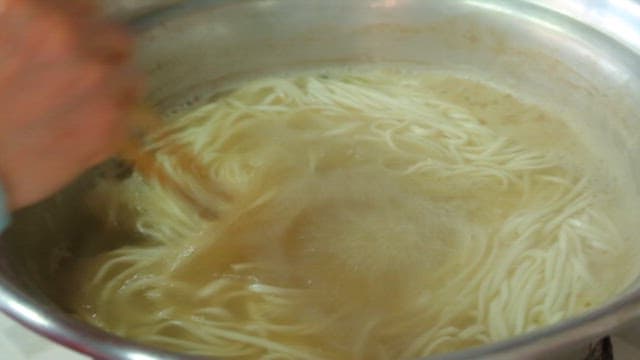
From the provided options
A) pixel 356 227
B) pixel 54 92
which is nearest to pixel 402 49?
pixel 356 227

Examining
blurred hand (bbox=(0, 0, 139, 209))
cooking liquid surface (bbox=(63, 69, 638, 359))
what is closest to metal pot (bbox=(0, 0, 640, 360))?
cooking liquid surface (bbox=(63, 69, 638, 359))

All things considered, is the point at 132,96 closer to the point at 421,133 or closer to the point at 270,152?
the point at 270,152

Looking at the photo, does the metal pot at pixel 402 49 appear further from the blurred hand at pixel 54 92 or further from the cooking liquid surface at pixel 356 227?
the blurred hand at pixel 54 92

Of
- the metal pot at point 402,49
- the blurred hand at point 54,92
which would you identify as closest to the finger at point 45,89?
the blurred hand at point 54,92

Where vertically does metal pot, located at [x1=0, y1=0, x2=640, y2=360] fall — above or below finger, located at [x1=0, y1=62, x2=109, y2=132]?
above

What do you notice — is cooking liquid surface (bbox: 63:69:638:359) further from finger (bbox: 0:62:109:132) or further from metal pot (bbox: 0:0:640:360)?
finger (bbox: 0:62:109:132)

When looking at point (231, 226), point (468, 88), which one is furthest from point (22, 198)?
point (468, 88)
